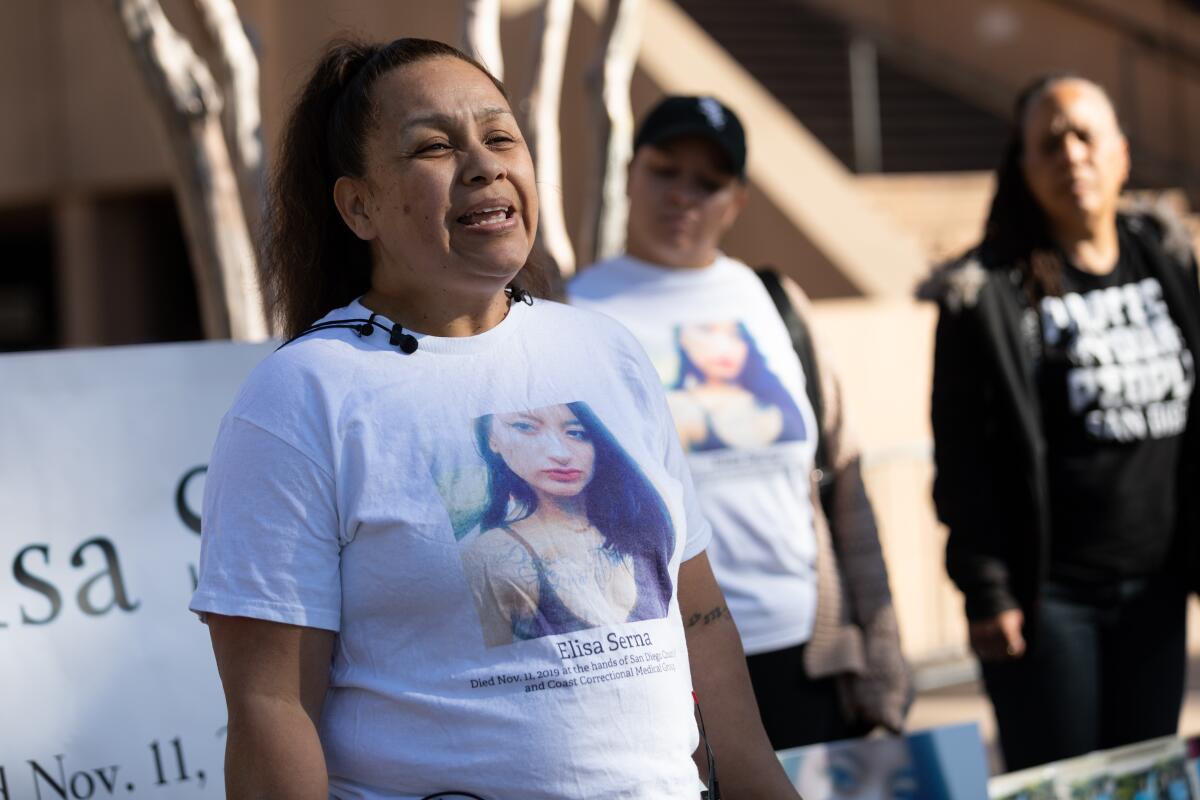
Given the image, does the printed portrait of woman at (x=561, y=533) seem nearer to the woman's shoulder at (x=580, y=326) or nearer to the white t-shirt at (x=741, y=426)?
the woman's shoulder at (x=580, y=326)

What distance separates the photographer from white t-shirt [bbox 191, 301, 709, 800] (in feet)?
6.12

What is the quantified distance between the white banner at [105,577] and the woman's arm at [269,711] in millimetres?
1256

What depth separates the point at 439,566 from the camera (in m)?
1.87

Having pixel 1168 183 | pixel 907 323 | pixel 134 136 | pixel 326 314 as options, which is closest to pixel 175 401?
pixel 326 314

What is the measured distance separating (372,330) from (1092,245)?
8.01 feet

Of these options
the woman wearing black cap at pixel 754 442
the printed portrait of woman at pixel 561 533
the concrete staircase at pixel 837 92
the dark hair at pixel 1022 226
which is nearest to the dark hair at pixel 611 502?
the printed portrait of woman at pixel 561 533

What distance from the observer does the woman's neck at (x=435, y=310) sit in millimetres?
2049

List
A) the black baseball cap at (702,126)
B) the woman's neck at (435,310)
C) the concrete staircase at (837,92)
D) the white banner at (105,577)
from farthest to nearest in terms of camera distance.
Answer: the concrete staircase at (837,92), the black baseball cap at (702,126), the white banner at (105,577), the woman's neck at (435,310)

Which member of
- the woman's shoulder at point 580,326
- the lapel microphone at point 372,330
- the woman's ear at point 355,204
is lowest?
the woman's shoulder at point 580,326

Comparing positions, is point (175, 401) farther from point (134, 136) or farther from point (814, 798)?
point (134, 136)

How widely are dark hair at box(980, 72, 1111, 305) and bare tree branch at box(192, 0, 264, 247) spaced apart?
2.45 meters

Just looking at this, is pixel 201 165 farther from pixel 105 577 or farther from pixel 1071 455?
pixel 1071 455

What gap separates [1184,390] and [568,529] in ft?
7.81

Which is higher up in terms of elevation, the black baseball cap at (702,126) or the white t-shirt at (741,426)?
the black baseball cap at (702,126)
